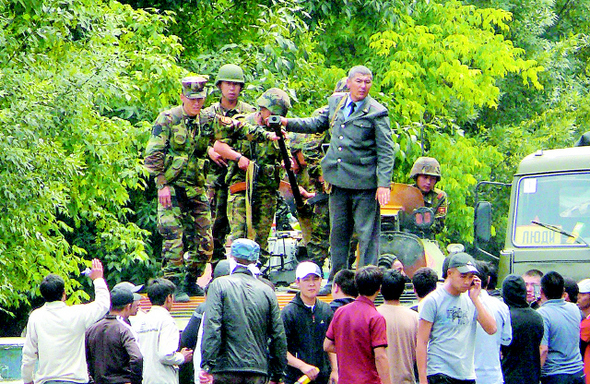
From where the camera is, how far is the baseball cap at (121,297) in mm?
10547

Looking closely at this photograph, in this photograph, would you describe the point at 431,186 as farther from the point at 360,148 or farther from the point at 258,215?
the point at 360,148

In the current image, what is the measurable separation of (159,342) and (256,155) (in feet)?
10.0

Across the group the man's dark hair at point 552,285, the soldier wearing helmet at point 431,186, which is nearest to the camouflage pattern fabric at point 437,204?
the soldier wearing helmet at point 431,186

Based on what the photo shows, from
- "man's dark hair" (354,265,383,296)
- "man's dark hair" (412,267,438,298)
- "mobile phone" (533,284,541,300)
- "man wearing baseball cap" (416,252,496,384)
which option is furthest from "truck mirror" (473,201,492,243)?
"man's dark hair" (354,265,383,296)

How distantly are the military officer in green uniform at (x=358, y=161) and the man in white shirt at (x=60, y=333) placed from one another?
94.7 inches

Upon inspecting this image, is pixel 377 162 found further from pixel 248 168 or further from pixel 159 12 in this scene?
pixel 159 12

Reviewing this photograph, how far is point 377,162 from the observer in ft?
37.1

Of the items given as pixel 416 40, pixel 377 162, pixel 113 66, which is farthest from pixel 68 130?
pixel 416 40

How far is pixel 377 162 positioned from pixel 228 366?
120 inches

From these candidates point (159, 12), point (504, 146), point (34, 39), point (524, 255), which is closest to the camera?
point (524, 255)

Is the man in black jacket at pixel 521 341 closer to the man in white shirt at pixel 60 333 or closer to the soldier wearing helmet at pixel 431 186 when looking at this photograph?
the man in white shirt at pixel 60 333

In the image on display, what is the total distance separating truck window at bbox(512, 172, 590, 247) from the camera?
43.5 feet

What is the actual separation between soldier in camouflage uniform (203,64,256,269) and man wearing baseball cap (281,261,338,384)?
306 centimetres

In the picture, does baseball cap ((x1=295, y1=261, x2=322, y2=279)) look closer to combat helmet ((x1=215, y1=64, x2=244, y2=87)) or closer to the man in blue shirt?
the man in blue shirt
